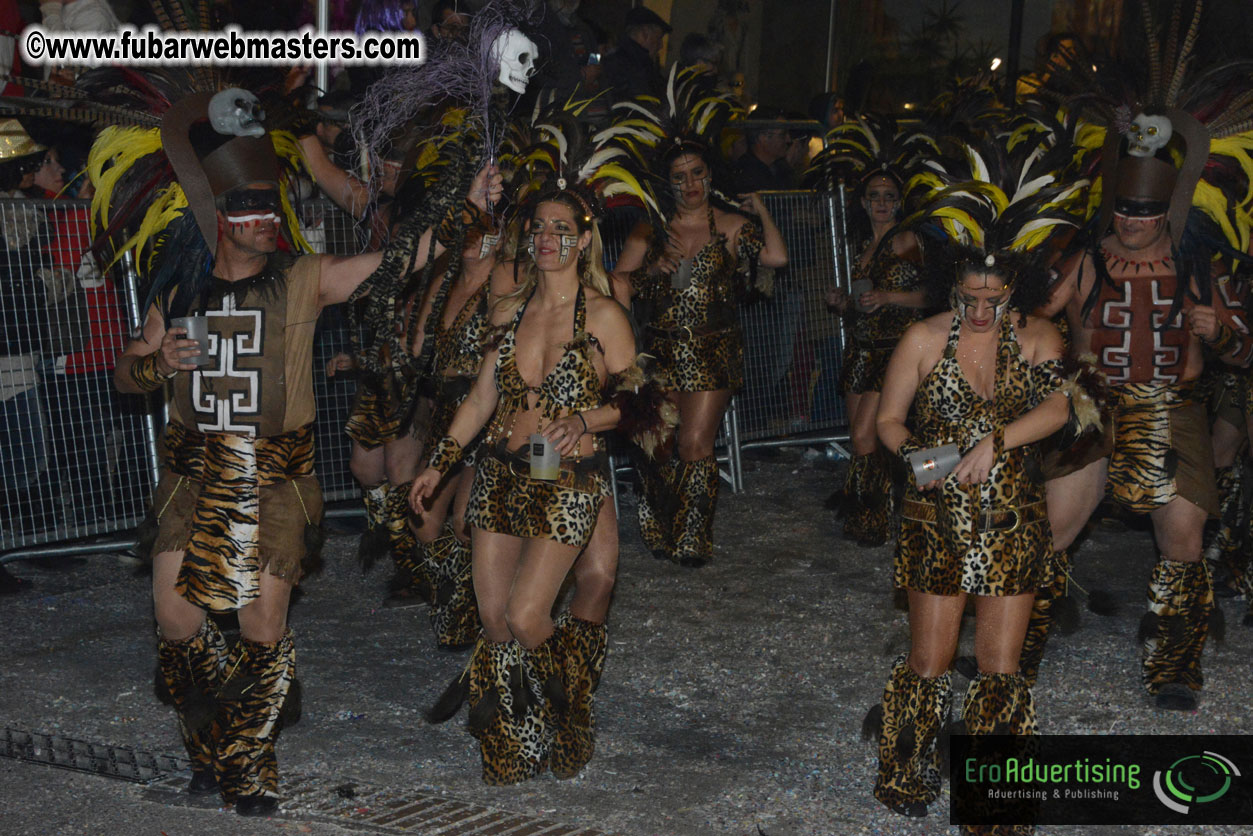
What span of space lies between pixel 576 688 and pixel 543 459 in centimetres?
91

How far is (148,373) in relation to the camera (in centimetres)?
477

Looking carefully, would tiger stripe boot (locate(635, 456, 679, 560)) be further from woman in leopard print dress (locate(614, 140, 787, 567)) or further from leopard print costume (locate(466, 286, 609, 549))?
leopard print costume (locate(466, 286, 609, 549))

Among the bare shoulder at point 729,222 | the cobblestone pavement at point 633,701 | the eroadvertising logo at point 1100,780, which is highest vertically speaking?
the bare shoulder at point 729,222

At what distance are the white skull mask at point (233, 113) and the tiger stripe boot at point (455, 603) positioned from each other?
2251 millimetres

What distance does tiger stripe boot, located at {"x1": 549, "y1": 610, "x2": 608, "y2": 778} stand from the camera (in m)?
5.04

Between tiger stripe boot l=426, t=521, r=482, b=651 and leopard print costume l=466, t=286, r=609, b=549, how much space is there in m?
1.30

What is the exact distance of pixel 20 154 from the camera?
24.4 feet

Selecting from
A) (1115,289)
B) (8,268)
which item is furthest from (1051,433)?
(8,268)

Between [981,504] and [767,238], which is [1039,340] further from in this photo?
[767,238]

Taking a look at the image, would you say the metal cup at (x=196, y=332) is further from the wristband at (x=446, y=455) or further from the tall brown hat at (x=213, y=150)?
the wristband at (x=446, y=455)

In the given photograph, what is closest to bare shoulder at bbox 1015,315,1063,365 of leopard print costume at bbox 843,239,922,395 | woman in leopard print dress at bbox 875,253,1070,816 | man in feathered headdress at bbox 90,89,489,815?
woman in leopard print dress at bbox 875,253,1070,816

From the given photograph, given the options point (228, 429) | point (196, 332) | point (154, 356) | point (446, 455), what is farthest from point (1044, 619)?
point (154, 356)

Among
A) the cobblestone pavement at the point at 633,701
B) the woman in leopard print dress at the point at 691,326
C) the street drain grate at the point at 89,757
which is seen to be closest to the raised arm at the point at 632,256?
Result: the woman in leopard print dress at the point at 691,326

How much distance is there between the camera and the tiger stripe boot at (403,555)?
6.90m
